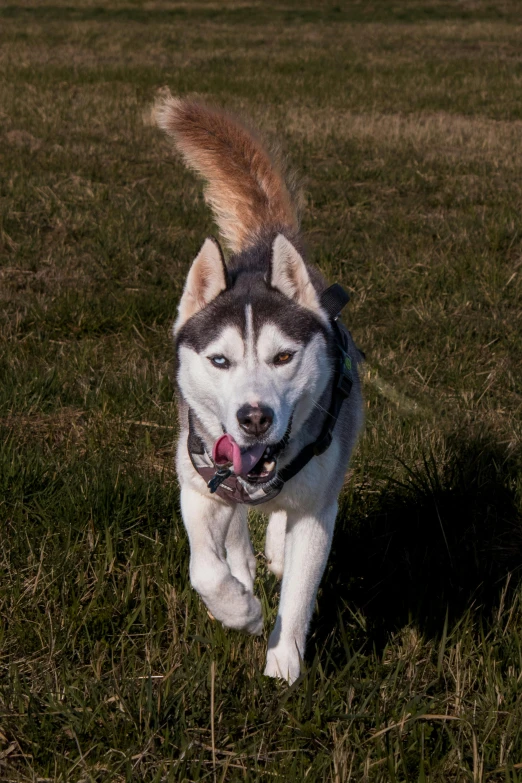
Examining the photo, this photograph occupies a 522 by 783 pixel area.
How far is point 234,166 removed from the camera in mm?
4207

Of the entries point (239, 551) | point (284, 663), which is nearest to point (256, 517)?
point (239, 551)

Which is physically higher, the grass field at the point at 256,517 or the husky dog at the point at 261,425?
the husky dog at the point at 261,425

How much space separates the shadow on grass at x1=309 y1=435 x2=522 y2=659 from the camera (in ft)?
11.0

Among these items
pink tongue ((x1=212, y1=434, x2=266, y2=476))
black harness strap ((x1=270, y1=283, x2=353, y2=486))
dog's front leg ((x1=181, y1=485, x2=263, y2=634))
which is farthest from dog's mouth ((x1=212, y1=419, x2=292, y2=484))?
dog's front leg ((x1=181, y1=485, x2=263, y2=634))

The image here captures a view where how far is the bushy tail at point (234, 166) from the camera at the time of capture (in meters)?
4.21

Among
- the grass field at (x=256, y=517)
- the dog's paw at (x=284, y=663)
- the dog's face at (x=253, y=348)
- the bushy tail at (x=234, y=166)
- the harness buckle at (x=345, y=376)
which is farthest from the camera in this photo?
the bushy tail at (x=234, y=166)

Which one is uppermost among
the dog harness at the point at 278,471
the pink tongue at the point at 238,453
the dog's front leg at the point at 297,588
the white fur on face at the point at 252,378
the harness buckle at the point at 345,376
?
the white fur on face at the point at 252,378

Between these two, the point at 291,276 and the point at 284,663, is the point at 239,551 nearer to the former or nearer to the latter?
the point at 284,663

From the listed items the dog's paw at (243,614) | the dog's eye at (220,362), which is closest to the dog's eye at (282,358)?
the dog's eye at (220,362)

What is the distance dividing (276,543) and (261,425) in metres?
1.16

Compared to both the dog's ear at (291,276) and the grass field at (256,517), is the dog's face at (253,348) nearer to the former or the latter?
the dog's ear at (291,276)

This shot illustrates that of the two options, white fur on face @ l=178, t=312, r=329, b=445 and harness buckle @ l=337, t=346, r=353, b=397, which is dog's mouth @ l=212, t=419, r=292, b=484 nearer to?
white fur on face @ l=178, t=312, r=329, b=445

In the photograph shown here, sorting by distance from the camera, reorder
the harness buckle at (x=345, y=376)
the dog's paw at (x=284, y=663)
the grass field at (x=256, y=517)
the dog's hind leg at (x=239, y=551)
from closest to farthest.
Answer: the grass field at (x=256, y=517) < the dog's paw at (x=284, y=663) < the harness buckle at (x=345, y=376) < the dog's hind leg at (x=239, y=551)

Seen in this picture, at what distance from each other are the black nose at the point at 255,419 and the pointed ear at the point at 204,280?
625 mm
